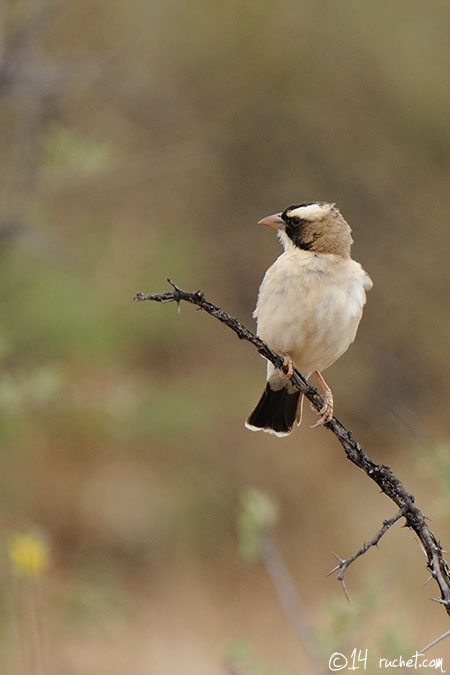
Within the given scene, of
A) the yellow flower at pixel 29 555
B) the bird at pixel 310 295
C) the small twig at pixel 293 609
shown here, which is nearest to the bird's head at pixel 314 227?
the bird at pixel 310 295

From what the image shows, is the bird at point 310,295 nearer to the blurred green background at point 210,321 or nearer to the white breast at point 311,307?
the white breast at point 311,307

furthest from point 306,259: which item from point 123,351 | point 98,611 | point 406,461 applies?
point 406,461

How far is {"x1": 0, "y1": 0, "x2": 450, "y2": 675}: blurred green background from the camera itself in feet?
26.1

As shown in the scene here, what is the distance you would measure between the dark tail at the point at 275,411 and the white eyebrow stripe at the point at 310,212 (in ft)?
2.58

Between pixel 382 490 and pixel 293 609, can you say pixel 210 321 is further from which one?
pixel 382 490

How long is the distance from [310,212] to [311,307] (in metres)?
0.46

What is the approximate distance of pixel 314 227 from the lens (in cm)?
409

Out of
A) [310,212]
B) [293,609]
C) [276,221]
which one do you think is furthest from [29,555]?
[310,212]

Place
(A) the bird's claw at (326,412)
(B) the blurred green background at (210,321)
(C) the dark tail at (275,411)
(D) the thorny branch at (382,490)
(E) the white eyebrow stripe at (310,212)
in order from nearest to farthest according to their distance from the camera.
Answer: (D) the thorny branch at (382,490) < (A) the bird's claw at (326,412) < (E) the white eyebrow stripe at (310,212) < (C) the dark tail at (275,411) < (B) the blurred green background at (210,321)

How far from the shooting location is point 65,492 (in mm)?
8320

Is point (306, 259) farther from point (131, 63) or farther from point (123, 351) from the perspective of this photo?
point (131, 63)

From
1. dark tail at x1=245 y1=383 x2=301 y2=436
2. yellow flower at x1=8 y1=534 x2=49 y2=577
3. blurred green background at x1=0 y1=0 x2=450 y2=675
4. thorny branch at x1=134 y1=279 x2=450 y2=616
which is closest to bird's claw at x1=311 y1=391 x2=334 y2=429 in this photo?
thorny branch at x1=134 y1=279 x2=450 y2=616

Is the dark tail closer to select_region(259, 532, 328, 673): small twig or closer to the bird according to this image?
the bird

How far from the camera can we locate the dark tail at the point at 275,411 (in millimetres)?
4285
